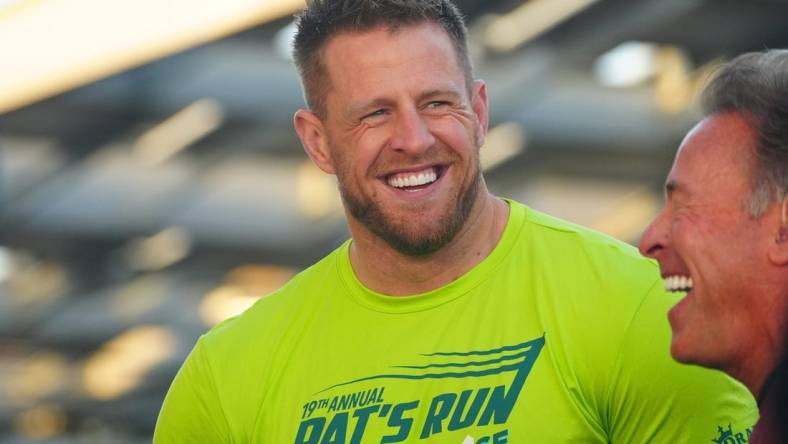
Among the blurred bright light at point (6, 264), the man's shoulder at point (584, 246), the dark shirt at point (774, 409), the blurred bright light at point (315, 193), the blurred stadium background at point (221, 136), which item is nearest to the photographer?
the dark shirt at point (774, 409)

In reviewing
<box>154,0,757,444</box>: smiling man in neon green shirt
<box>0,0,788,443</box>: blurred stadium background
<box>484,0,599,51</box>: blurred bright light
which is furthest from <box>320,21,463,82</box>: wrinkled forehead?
<box>484,0,599,51</box>: blurred bright light

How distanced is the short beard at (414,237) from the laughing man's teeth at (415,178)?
7 centimetres

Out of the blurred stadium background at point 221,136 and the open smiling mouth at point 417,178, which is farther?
the blurred stadium background at point 221,136

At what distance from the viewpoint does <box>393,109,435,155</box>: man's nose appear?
315cm

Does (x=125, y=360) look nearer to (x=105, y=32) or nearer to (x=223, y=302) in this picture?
(x=223, y=302)

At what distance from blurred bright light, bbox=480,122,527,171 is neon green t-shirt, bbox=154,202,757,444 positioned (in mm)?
5975

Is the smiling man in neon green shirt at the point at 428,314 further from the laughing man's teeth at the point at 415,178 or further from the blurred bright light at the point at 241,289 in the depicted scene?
the blurred bright light at the point at 241,289

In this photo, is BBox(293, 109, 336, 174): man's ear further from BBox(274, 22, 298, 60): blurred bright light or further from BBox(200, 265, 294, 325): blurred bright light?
BBox(200, 265, 294, 325): blurred bright light

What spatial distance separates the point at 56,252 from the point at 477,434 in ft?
27.2

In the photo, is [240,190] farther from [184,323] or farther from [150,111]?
[184,323]

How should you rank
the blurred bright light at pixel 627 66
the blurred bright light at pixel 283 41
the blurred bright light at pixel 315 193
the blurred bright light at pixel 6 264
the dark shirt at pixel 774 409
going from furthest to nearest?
the blurred bright light at pixel 6 264 → the blurred bright light at pixel 315 193 → the blurred bright light at pixel 627 66 → the blurred bright light at pixel 283 41 → the dark shirt at pixel 774 409

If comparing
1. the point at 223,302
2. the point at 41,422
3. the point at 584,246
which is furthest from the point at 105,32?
the point at 41,422

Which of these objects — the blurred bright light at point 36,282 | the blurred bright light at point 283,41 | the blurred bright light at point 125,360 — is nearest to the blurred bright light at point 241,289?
the blurred bright light at point 125,360

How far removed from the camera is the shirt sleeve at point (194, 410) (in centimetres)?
332
